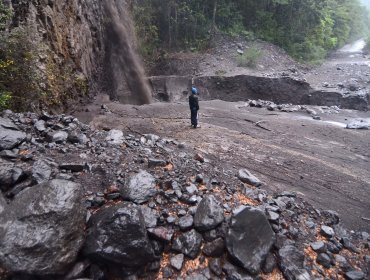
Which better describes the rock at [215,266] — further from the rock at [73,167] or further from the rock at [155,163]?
the rock at [73,167]

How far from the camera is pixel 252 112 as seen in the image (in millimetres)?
13508

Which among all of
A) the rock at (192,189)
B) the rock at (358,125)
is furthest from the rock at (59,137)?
the rock at (358,125)

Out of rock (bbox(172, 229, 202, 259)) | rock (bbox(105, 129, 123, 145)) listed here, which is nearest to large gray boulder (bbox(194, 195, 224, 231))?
rock (bbox(172, 229, 202, 259))

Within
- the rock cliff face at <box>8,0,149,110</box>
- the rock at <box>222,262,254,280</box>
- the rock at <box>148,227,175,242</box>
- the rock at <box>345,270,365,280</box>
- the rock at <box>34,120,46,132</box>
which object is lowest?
the rock at <box>345,270,365,280</box>

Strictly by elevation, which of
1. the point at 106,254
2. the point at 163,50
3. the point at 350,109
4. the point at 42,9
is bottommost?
the point at 350,109

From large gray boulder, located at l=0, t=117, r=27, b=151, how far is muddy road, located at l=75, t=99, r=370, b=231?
3.94 meters

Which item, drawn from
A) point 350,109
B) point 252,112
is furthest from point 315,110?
point 252,112

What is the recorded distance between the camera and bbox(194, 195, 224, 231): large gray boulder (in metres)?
4.32

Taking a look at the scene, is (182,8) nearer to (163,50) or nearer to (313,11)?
(163,50)

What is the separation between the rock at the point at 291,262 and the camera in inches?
161

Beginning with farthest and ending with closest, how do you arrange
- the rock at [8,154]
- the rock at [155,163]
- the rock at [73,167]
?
1. the rock at [155,163]
2. the rock at [73,167]
3. the rock at [8,154]

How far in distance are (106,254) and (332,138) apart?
9.60 metres

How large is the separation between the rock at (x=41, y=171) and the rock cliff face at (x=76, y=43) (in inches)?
168

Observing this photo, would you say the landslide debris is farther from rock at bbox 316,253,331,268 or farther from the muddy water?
the muddy water
